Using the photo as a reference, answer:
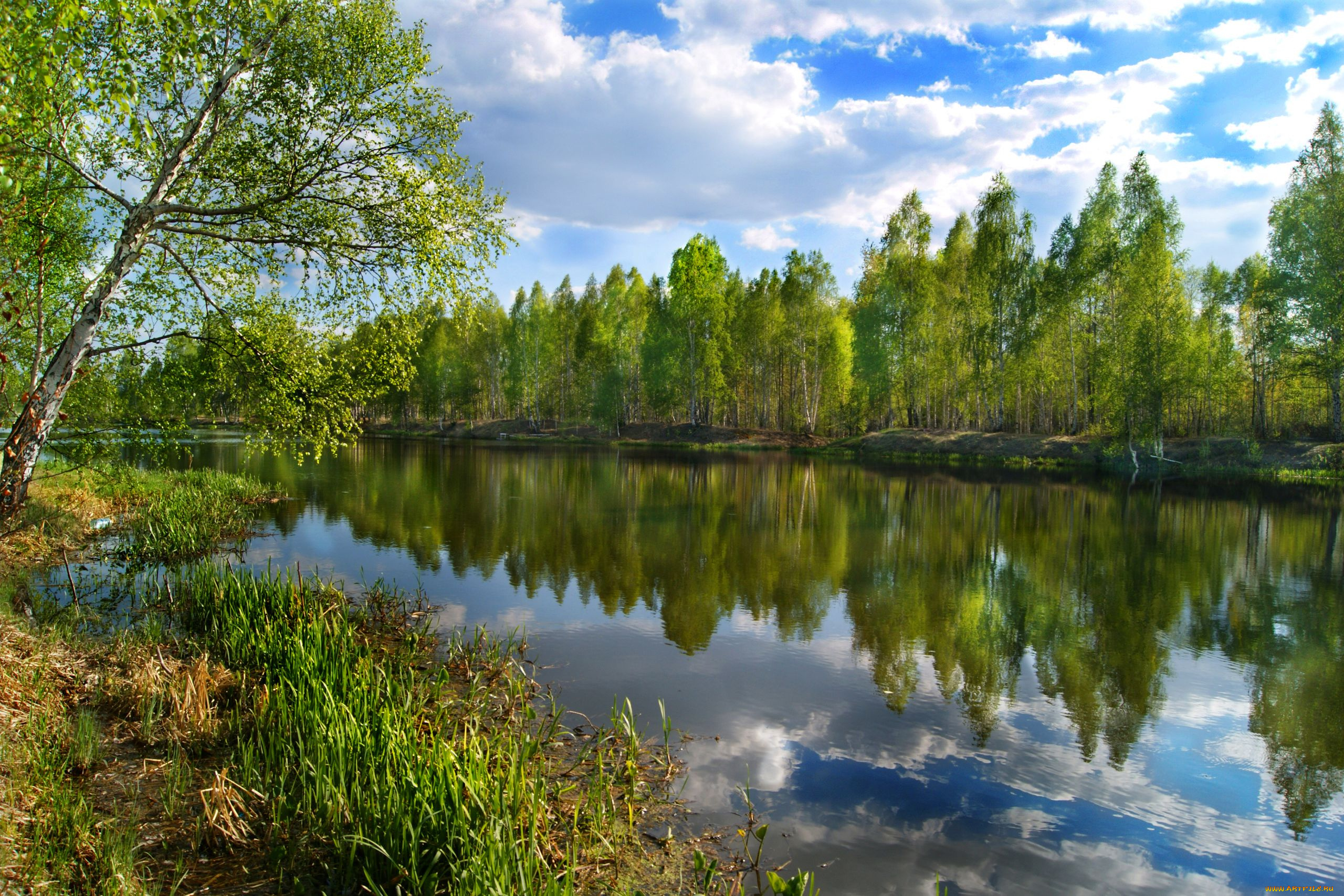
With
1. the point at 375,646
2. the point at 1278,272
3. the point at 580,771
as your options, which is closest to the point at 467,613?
the point at 375,646

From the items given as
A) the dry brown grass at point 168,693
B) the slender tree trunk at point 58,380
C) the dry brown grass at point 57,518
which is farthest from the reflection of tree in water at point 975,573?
the slender tree trunk at point 58,380

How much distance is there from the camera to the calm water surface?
5953mm

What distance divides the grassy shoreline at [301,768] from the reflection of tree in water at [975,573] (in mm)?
4195

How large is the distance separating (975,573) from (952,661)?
6.33 meters

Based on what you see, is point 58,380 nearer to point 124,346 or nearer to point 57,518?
point 124,346

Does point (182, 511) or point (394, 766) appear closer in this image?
point (394, 766)

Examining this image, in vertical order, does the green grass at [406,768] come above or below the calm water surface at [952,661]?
above

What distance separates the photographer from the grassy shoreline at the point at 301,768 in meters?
4.39

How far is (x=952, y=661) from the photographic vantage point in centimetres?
1016

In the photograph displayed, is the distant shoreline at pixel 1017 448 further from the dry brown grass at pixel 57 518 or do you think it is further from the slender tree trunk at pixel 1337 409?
the dry brown grass at pixel 57 518

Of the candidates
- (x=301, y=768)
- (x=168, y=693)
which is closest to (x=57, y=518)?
(x=168, y=693)

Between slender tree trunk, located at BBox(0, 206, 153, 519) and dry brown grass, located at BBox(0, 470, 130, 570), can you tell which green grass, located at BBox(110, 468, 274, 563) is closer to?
dry brown grass, located at BBox(0, 470, 130, 570)

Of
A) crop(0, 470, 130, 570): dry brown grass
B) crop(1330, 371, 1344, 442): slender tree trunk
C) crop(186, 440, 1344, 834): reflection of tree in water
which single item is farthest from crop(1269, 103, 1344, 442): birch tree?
crop(0, 470, 130, 570): dry brown grass

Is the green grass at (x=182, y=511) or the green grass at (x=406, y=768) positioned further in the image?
the green grass at (x=182, y=511)
